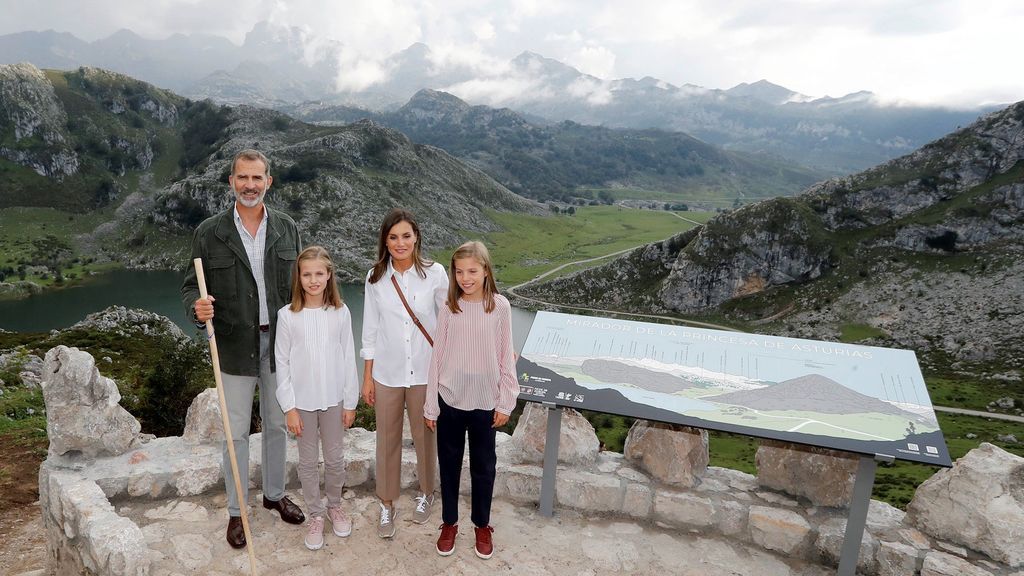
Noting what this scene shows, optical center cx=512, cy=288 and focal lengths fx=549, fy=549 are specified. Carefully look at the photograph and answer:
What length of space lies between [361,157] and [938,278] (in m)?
118

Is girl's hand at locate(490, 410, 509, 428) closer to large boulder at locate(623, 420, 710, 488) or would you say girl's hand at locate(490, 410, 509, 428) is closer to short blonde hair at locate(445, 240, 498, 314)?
short blonde hair at locate(445, 240, 498, 314)

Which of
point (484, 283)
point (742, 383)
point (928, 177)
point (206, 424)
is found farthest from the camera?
point (928, 177)

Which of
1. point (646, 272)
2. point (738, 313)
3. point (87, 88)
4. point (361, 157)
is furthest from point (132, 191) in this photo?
point (738, 313)

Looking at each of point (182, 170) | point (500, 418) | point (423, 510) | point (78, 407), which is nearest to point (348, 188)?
point (182, 170)

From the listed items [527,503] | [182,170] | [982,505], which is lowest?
[182,170]

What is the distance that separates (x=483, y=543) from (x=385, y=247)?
2.94 meters

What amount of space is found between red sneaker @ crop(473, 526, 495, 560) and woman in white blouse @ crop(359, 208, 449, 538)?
1.20 meters

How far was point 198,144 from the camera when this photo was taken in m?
158

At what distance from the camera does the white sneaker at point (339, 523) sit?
5.41 meters

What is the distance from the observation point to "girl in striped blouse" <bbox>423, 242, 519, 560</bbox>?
4.82 m

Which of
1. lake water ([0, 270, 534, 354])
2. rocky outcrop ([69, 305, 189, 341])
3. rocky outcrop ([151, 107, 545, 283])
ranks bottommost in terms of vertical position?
lake water ([0, 270, 534, 354])

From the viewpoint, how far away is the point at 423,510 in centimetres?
571

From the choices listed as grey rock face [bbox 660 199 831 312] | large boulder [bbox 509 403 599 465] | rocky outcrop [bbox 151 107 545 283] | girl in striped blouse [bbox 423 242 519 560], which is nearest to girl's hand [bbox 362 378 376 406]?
girl in striped blouse [bbox 423 242 519 560]

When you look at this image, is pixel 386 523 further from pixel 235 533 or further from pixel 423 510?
pixel 235 533
